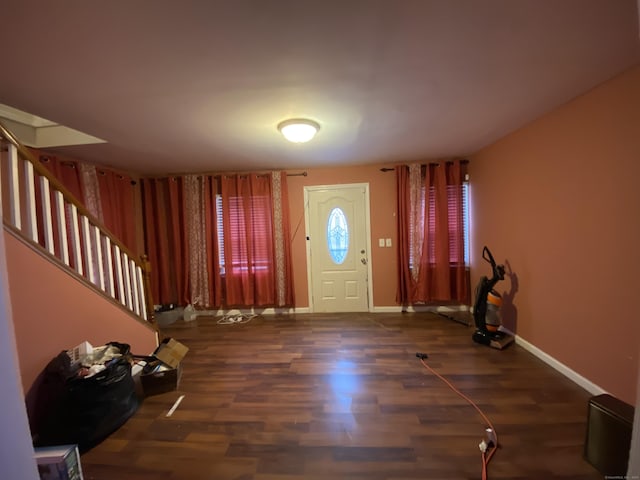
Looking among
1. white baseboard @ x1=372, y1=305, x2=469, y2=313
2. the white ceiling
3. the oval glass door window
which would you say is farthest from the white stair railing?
white baseboard @ x1=372, y1=305, x2=469, y2=313

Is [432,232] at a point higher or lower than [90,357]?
higher

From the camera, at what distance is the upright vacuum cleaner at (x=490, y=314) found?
2924 millimetres

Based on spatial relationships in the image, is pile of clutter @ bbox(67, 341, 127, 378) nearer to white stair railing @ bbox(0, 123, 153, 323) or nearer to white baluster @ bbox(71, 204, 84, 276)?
white stair railing @ bbox(0, 123, 153, 323)

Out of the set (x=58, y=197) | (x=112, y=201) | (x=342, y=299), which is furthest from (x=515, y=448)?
(x=112, y=201)

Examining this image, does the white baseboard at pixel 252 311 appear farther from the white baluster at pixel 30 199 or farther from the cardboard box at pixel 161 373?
the white baluster at pixel 30 199

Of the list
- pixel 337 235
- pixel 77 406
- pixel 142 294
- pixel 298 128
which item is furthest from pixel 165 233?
pixel 298 128

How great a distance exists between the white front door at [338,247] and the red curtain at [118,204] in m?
2.59

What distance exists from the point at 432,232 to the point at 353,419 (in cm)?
287

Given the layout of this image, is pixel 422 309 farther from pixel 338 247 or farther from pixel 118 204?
pixel 118 204

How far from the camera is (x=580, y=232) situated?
84.4 inches

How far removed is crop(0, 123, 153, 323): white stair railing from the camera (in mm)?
1794

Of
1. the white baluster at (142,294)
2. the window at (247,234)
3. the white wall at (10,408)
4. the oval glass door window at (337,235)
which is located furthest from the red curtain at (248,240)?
the white wall at (10,408)

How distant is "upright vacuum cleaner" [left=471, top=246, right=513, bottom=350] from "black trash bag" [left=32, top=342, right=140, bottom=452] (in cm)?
348

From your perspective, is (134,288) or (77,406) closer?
(77,406)
